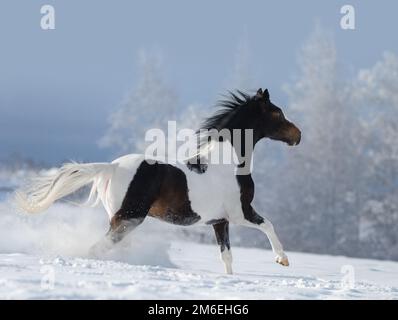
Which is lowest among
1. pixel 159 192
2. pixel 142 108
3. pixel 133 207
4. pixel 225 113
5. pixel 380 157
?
pixel 380 157

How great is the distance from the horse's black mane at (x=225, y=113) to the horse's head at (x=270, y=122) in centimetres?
14

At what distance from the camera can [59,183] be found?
6828mm

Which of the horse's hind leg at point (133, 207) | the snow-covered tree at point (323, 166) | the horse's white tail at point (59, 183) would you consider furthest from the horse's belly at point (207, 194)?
the snow-covered tree at point (323, 166)

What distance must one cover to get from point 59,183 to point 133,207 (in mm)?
900

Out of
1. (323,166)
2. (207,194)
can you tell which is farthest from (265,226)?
(323,166)

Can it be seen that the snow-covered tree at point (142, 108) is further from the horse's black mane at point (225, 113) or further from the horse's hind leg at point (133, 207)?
the horse's hind leg at point (133, 207)

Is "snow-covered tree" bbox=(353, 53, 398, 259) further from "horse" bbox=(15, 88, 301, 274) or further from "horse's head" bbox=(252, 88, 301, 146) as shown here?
"horse" bbox=(15, 88, 301, 274)

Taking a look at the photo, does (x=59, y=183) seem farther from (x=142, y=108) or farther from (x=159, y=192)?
(x=142, y=108)

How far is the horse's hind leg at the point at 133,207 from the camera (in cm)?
655

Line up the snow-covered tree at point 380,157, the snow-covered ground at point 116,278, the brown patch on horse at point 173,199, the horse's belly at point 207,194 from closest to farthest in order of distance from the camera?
1. the snow-covered ground at point 116,278
2. the brown patch on horse at point 173,199
3. the horse's belly at point 207,194
4. the snow-covered tree at point 380,157

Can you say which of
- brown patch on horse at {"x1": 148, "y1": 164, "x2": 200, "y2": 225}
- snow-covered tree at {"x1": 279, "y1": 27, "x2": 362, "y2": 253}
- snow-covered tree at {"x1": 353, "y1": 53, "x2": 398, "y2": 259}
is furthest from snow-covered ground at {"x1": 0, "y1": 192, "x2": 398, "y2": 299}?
snow-covered tree at {"x1": 353, "y1": 53, "x2": 398, "y2": 259}

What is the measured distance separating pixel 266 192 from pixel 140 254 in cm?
1667
